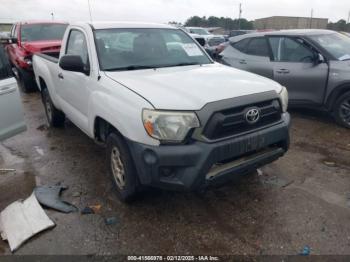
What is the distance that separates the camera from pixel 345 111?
18.3 feet

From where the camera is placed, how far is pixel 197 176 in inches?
110

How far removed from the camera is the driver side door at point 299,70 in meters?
5.70

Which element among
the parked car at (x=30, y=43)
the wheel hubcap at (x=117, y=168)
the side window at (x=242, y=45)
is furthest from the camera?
the parked car at (x=30, y=43)

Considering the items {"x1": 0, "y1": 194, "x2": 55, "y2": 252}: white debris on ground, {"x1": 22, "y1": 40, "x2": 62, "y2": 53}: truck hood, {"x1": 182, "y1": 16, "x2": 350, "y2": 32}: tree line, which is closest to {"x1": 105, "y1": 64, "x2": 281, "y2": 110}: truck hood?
{"x1": 0, "y1": 194, "x2": 55, "y2": 252}: white debris on ground

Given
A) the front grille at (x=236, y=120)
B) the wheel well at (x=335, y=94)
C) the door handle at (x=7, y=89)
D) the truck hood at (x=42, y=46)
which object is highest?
the truck hood at (x=42, y=46)

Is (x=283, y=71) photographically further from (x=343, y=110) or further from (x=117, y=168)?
(x=117, y=168)

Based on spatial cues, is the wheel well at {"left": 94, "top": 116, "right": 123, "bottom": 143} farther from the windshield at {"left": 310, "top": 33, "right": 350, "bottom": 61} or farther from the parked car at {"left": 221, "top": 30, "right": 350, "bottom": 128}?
the windshield at {"left": 310, "top": 33, "right": 350, "bottom": 61}

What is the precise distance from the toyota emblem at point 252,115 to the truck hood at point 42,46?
21.1 feet

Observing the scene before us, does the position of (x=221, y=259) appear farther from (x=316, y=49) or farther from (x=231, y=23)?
(x=231, y=23)

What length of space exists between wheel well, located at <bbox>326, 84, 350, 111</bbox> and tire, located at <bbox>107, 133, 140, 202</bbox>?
13.0ft

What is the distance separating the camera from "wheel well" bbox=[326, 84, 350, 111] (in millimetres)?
5480

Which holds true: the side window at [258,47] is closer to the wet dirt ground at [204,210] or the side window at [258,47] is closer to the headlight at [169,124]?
the wet dirt ground at [204,210]

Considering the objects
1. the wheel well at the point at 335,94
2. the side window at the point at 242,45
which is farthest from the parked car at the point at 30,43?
the wheel well at the point at 335,94

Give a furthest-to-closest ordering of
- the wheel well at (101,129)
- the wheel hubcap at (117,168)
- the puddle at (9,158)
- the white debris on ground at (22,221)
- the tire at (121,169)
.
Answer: the puddle at (9,158) → the wheel well at (101,129) → the wheel hubcap at (117,168) → the tire at (121,169) → the white debris on ground at (22,221)
